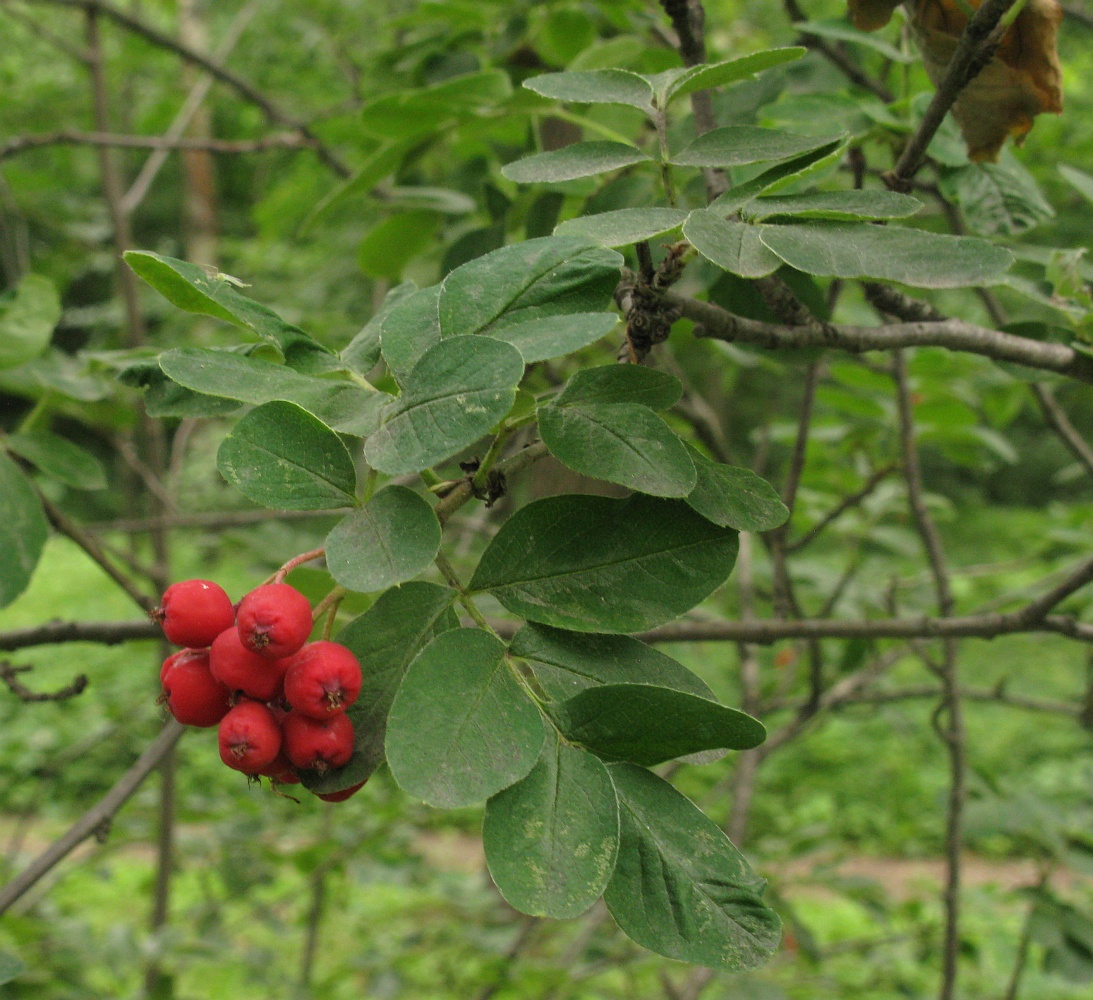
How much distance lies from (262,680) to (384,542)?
0.10m

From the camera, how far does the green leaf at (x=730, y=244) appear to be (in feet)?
1.51

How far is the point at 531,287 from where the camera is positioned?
49 cm

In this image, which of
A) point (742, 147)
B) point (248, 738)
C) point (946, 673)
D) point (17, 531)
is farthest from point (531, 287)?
point (946, 673)

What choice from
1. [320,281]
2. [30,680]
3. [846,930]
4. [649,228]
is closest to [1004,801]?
[649,228]

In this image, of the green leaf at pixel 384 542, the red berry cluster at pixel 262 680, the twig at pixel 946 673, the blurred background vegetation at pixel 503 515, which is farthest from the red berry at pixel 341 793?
the twig at pixel 946 673

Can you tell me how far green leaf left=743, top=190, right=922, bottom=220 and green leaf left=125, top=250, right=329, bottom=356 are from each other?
0.84 ft

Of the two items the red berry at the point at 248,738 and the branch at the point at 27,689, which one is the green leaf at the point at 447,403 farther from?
the branch at the point at 27,689

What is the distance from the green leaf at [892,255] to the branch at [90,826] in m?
0.73

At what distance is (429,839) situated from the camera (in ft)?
16.3

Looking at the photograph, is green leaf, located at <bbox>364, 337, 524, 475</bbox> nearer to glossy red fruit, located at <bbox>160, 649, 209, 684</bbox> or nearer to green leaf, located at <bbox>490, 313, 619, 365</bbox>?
green leaf, located at <bbox>490, 313, 619, 365</bbox>

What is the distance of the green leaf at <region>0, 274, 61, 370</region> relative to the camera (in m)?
0.91

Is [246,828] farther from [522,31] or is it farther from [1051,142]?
[1051,142]

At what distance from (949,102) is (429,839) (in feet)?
16.0

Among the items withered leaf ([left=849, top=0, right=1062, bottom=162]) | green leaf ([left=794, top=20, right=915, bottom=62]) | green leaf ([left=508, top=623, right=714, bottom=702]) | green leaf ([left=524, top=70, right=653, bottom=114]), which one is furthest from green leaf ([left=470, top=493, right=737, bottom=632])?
green leaf ([left=794, top=20, right=915, bottom=62])
